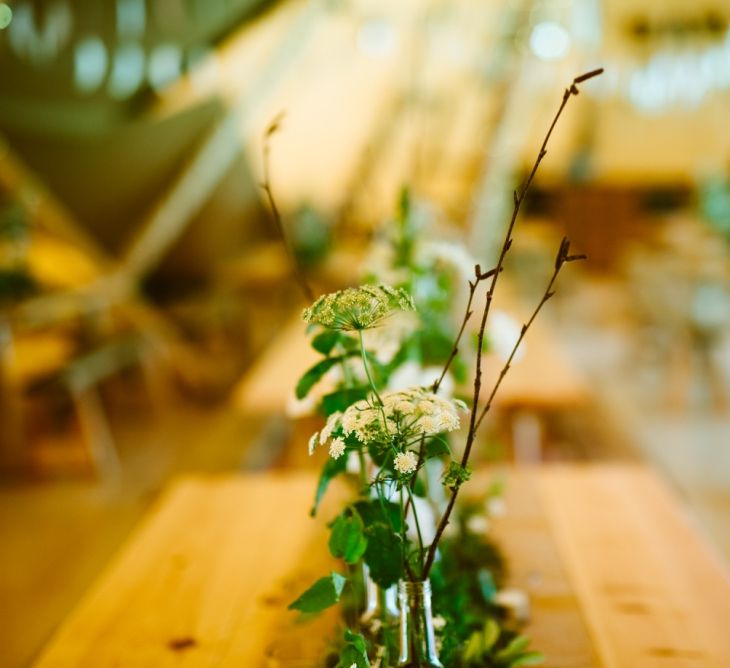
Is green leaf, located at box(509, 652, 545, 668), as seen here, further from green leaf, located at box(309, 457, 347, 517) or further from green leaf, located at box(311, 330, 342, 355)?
green leaf, located at box(311, 330, 342, 355)

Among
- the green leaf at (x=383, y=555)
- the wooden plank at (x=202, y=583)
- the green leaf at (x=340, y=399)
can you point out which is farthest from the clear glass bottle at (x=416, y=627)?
the wooden plank at (x=202, y=583)

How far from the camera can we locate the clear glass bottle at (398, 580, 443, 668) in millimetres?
968

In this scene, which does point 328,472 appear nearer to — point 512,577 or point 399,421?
point 399,421

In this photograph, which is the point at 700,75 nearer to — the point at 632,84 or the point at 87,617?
the point at 632,84

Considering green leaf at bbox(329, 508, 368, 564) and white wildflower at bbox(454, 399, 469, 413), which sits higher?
white wildflower at bbox(454, 399, 469, 413)

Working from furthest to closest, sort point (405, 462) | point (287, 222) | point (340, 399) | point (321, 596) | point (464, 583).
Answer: point (287, 222), point (464, 583), point (340, 399), point (321, 596), point (405, 462)

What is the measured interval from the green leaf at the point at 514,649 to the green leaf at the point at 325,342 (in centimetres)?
50

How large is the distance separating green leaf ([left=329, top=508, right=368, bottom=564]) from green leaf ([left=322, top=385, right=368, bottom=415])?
16 centimetres

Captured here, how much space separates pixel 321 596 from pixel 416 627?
0.12 m

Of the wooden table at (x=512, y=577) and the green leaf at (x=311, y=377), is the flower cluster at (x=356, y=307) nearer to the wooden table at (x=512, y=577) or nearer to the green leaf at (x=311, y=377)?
the green leaf at (x=311, y=377)

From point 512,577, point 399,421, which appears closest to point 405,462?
point 399,421

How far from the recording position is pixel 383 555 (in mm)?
1027

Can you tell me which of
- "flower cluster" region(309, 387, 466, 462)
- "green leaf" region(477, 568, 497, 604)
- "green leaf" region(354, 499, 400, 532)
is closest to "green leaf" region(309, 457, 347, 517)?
"green leaf" region(354, 499, 400, 532)

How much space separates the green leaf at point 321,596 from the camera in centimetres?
97
